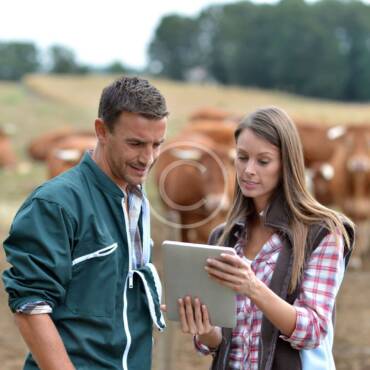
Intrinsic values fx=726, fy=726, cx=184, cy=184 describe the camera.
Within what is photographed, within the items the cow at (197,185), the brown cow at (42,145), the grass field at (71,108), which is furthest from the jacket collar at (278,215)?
the brown cow at (42,145)

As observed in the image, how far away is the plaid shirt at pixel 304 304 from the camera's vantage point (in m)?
2.51

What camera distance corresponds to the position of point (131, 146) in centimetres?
242

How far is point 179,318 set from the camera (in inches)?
100

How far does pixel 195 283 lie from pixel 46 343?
0.55m

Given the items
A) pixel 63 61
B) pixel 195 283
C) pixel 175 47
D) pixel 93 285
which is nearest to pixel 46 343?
pixel 93 285

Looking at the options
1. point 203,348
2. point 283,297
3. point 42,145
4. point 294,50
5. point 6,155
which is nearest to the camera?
point 283,297

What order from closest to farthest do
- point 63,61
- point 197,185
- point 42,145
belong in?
point 197,185, point 42,145, point 63,61

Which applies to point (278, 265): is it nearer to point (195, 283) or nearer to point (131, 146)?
point (195, 283)

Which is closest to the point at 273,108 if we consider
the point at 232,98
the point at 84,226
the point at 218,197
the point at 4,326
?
the point at 84,226

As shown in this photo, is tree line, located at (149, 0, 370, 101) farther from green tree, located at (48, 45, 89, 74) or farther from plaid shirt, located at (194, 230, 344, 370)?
plaid shirt, located at (194, 230, 344, 370)

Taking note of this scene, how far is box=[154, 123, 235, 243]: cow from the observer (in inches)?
345

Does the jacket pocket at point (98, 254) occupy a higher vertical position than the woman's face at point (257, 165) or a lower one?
lower

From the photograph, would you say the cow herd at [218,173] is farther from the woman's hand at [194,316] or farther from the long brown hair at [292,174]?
the woman's hand at [194,316]

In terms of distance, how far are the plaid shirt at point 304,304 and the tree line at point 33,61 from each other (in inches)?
2247
